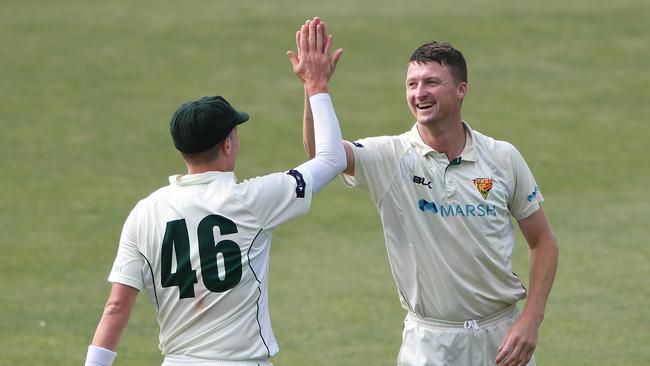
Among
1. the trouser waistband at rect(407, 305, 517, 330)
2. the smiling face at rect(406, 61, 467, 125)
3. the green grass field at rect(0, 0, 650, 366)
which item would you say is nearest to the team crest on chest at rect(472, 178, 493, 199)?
the smiling face at rect(406, 61, 467, 125)

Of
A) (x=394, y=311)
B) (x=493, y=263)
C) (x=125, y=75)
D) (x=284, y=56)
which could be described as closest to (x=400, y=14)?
(x=284, y=56)

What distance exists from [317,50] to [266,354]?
1474 mm

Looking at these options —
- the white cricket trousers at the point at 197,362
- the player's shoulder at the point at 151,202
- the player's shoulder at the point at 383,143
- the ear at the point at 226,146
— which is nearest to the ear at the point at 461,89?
the player's shoulder at the point at 383,143

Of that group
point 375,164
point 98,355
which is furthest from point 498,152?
point 98,355

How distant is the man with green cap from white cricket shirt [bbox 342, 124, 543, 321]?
0.82 m

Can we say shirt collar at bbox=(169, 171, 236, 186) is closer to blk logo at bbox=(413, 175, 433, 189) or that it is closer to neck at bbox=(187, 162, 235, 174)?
neck at bbox=(187, 162, 235, 174)

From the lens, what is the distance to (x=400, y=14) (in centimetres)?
2233

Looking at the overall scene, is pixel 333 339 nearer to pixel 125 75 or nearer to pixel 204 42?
pixel 125 75

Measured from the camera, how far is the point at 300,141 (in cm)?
1669

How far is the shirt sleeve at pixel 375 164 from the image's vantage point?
6168 mm

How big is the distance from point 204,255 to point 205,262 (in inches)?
1.3

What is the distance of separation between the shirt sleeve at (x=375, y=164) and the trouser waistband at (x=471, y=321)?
0.68 metres

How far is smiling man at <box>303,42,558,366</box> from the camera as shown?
611cm

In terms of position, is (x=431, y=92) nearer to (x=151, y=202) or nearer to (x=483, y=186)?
(x=483, y=186)
